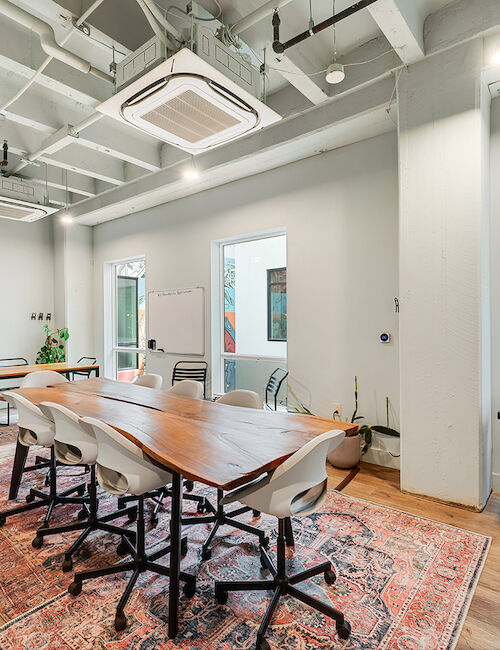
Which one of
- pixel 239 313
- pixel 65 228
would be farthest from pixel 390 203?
pixel 65 228

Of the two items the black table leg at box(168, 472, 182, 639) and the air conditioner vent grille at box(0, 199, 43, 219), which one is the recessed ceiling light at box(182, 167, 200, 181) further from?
the black table leg at box(168, 472, 182, 639)

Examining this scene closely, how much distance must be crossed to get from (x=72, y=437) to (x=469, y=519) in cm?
265

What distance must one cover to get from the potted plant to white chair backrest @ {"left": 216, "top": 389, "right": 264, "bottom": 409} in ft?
14.9

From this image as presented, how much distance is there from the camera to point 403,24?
7.88ft

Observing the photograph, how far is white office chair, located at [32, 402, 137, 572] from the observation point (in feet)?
6.97

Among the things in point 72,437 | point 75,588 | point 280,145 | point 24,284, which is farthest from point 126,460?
point 24,284

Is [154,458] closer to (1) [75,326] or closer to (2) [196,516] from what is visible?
(2) [196,516]

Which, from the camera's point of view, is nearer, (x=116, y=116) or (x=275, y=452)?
(x=275, y=452)

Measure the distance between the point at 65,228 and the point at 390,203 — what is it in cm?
553

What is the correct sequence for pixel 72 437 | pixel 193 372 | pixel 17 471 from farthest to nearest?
1. pixel 193 372
2. pixel 17 471
3. pixel 72 437

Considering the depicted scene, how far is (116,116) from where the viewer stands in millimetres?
2510

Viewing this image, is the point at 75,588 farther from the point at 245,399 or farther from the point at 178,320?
the point at 178,320

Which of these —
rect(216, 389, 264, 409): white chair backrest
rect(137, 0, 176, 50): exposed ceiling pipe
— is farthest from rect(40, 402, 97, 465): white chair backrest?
rect(137, 0, 176, 50): exposed ceiling pipe

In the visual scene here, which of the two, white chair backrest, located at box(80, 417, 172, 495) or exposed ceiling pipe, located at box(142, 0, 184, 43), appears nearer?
white chair backrest, located at box(80, 417, 172, 495)
